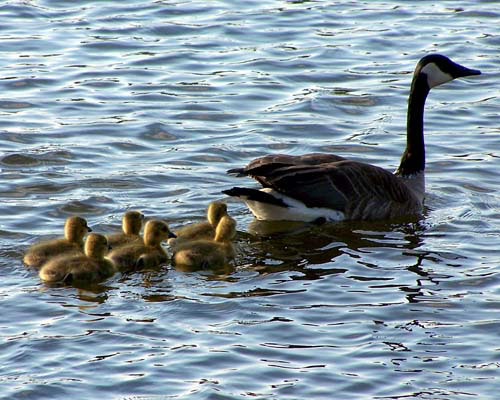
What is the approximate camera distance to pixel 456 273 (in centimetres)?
1095

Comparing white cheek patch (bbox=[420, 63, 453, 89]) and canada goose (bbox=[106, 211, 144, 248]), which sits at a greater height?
white cheek patch (bbox=[420, 63, 453, 89])

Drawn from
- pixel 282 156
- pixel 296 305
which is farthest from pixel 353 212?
pixel 296 305

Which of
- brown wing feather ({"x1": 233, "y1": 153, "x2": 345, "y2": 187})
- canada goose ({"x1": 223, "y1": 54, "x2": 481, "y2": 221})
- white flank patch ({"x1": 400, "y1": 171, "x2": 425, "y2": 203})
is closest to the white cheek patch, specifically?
canada goose ({"x1": 223, "y1": 54, "x2": 481, "y2": 221})

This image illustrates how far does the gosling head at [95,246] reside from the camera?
10422 mm

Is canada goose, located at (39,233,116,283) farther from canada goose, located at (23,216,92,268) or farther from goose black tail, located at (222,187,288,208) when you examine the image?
goose black tail, located at (222,187,288,208)

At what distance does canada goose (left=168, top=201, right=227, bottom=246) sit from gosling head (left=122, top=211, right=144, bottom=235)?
15.4 inches

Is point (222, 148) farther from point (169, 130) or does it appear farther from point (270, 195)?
point (270, 195)

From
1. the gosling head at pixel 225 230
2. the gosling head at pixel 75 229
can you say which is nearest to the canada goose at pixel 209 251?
the gosling head at pixel 225 230

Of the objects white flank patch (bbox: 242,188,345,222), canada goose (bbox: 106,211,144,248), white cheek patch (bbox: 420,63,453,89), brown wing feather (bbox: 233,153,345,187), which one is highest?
white cheek patch (bbox: 420,63,453,89)

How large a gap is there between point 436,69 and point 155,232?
15.1 feet

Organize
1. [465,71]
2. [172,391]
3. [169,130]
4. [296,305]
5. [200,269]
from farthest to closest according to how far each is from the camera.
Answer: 1. [169,130]
2. [465,71]
3. [200,269]
4. [296,305]
5. [172,391]

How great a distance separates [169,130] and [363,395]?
7.32 metres

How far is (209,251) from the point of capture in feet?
35.4

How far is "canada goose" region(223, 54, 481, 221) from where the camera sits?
479 inches
